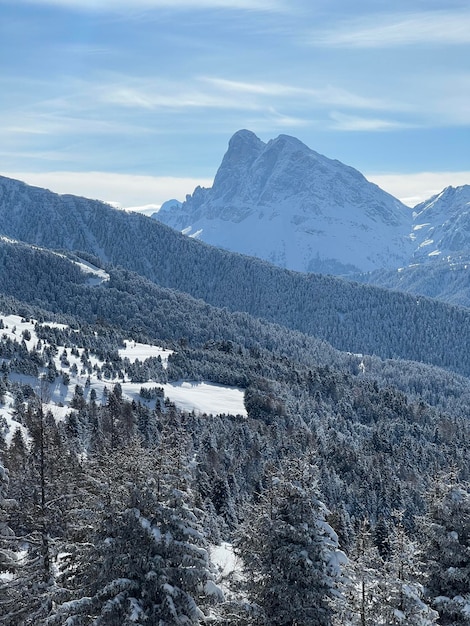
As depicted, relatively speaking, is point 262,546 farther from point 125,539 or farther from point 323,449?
point 323,449

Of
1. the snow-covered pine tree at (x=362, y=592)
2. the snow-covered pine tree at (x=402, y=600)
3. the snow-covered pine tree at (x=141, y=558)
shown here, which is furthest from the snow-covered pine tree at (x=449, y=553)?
the snow-covered pine tree at (x=141, y=558)

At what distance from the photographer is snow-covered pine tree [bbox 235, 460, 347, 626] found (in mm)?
25141

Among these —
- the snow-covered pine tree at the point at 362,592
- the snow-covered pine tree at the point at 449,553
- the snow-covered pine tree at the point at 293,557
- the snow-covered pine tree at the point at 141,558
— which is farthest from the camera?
the snow-covered pine tree at the point at 449,553

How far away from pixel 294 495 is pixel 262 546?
2.45 m

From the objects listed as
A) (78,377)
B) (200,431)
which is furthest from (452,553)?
(78,377)

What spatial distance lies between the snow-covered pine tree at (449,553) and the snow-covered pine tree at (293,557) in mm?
5975

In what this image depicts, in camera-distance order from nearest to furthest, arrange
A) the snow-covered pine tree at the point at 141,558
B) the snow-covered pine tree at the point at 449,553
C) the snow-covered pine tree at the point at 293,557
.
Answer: the snow-covered pine tree at the point at 141,558
the snow-covered pine tree at the point at 293,557
the snow-covered pine tree at the point at 449,553

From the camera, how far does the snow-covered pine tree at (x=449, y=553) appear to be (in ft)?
93.5

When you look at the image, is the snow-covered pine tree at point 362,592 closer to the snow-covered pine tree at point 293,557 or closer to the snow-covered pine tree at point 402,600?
the snow-covered pine tree at point 402,600

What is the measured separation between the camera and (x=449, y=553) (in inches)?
1139

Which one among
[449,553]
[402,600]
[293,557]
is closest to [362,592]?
Result: [402,600]

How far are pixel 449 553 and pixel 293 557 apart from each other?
27.3ft

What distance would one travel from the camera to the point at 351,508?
137625mm

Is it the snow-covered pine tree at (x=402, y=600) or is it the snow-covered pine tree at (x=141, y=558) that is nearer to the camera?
the snow-covered pine tree at (x=141, y=558)
